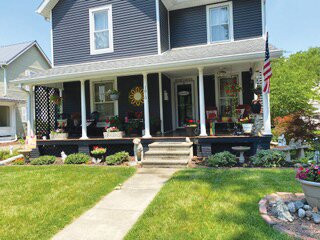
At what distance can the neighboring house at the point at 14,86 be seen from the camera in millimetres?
17984

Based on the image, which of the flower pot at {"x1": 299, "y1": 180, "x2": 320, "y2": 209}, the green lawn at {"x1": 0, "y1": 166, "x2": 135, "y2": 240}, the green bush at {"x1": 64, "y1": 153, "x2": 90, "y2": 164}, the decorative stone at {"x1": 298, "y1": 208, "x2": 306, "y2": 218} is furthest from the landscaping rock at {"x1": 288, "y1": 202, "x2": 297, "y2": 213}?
the green bush at {"x1": 64, "y1": 153, "x2": 90, "y2": 164}

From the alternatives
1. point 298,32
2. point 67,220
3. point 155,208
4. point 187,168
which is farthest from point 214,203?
point 298,32

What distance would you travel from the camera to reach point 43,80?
9484 millimetres

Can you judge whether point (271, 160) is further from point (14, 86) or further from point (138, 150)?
point (14, 86)

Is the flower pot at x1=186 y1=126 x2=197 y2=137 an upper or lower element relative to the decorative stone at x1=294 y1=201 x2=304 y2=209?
upper

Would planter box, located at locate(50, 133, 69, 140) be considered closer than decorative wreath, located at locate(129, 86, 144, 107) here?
Yes

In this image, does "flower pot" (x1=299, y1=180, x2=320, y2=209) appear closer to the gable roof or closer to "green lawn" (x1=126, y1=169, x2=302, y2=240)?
"green lawn" (x1=126, y1=169, x2=302, y2=240)

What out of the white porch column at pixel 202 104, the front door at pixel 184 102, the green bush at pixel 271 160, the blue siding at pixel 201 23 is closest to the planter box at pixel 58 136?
the front door at pixel 184 102

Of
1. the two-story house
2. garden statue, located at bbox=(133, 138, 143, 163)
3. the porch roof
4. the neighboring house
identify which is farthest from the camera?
the neighboring house

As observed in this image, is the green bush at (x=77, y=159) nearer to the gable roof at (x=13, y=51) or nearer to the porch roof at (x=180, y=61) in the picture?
the porch roof at (x=180, y=61)

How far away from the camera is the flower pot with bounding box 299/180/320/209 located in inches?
135

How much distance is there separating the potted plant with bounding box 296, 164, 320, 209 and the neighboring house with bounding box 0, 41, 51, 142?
18170 millimetres

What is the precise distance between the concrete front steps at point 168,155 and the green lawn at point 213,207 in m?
1.29

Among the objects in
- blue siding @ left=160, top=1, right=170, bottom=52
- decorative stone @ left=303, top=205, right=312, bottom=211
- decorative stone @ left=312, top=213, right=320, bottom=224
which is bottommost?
decorative stone @ left=312, top=213, right=320, bottom=224
